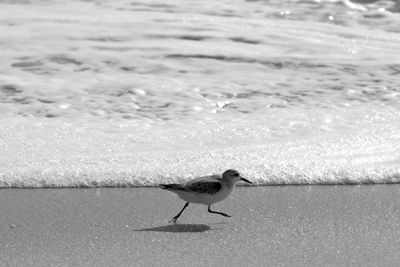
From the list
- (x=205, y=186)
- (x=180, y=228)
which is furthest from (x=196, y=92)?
(x=180, y=228)

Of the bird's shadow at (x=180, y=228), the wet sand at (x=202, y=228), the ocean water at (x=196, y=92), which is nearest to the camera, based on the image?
the wet sand at (x=202, y=228)

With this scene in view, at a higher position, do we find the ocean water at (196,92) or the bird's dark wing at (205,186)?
the bird's dark wing at (205,186)

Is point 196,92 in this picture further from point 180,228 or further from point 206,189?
point 180,228

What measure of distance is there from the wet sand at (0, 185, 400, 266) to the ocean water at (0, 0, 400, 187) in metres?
0.23

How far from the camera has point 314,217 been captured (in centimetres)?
487

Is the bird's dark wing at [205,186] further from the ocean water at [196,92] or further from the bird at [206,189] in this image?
the ocean water at [196,92]

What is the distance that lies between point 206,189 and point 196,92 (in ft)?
11.6

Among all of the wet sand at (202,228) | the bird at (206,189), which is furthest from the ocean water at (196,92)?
the bird at (206,189)

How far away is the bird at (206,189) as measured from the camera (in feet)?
15.4

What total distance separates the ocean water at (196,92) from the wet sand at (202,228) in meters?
0.23

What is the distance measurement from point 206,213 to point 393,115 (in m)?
2.82

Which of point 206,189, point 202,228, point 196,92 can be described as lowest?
point 196,92

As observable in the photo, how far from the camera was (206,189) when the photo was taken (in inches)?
185

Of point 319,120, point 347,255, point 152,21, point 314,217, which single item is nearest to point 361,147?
point 319,120
